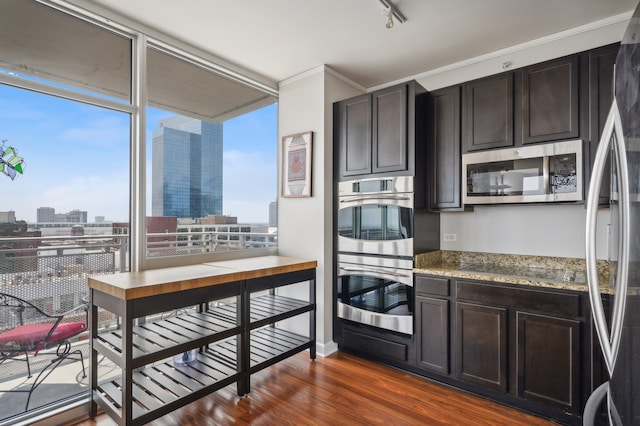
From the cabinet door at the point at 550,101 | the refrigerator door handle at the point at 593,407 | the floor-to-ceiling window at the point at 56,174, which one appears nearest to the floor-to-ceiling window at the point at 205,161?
the floor-to-ceiling window at the point at 56,174

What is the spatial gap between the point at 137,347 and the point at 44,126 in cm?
155

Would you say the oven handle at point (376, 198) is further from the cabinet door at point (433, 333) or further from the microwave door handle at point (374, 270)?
the cabinet door at point (433, 333)

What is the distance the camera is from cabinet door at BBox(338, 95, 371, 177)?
3.16m

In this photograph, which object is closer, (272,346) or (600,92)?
(600,92)

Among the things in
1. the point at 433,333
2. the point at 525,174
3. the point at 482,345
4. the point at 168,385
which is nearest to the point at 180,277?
the point at 168,385

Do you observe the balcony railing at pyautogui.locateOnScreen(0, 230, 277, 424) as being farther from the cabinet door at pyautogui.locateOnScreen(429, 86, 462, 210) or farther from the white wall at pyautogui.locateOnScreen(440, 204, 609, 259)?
the white wall at pyautogui.locateOnScreen(440, 204, 609, 259)

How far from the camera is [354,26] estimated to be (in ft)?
8.48

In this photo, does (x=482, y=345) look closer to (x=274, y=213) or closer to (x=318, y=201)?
(x=318, y=201)

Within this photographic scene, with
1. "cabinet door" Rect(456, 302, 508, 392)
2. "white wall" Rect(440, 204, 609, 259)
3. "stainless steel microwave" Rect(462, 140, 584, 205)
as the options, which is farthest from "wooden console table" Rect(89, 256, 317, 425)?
"stainless steel microwave" Rect(462, 140, 584, 205)

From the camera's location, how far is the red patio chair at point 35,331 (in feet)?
6.56

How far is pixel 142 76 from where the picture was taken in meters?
2.62

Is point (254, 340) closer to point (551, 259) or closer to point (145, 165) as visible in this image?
point (145, 165)

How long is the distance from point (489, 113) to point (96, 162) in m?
3.02

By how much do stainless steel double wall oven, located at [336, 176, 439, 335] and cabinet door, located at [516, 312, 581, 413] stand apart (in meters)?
0.82
